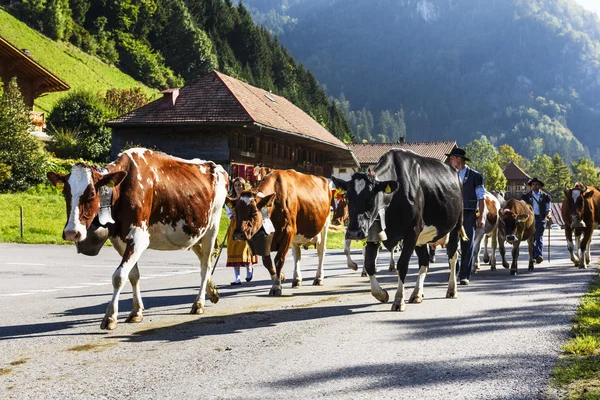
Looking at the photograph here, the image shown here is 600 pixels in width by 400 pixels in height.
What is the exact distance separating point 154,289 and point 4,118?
23629 mm

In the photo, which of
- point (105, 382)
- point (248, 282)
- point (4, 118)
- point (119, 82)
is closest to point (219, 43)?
point (119, 82)

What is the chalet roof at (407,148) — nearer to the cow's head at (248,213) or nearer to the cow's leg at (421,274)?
the cow's leg at (421,274)

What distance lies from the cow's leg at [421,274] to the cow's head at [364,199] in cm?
154

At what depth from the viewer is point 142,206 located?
7.67 metres

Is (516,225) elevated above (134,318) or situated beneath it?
elevated above

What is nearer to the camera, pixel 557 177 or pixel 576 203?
pixel 576 203

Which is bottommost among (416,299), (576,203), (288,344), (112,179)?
Result: (288,344)

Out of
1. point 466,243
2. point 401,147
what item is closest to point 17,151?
point 466,243

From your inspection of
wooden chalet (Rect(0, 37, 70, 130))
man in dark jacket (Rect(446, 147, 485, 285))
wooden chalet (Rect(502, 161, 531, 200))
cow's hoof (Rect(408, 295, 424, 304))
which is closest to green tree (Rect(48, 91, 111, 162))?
wooden chalet (Rect(0, 37, 70, 130))

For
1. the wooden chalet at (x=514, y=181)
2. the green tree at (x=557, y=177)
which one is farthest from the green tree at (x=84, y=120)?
the wooden chalet at (x=514, y=181)

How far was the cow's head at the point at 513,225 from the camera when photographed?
1563 centimetres

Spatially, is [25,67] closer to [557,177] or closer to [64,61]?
[64,61]

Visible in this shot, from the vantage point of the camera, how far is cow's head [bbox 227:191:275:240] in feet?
31.9

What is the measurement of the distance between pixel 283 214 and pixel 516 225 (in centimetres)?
722
